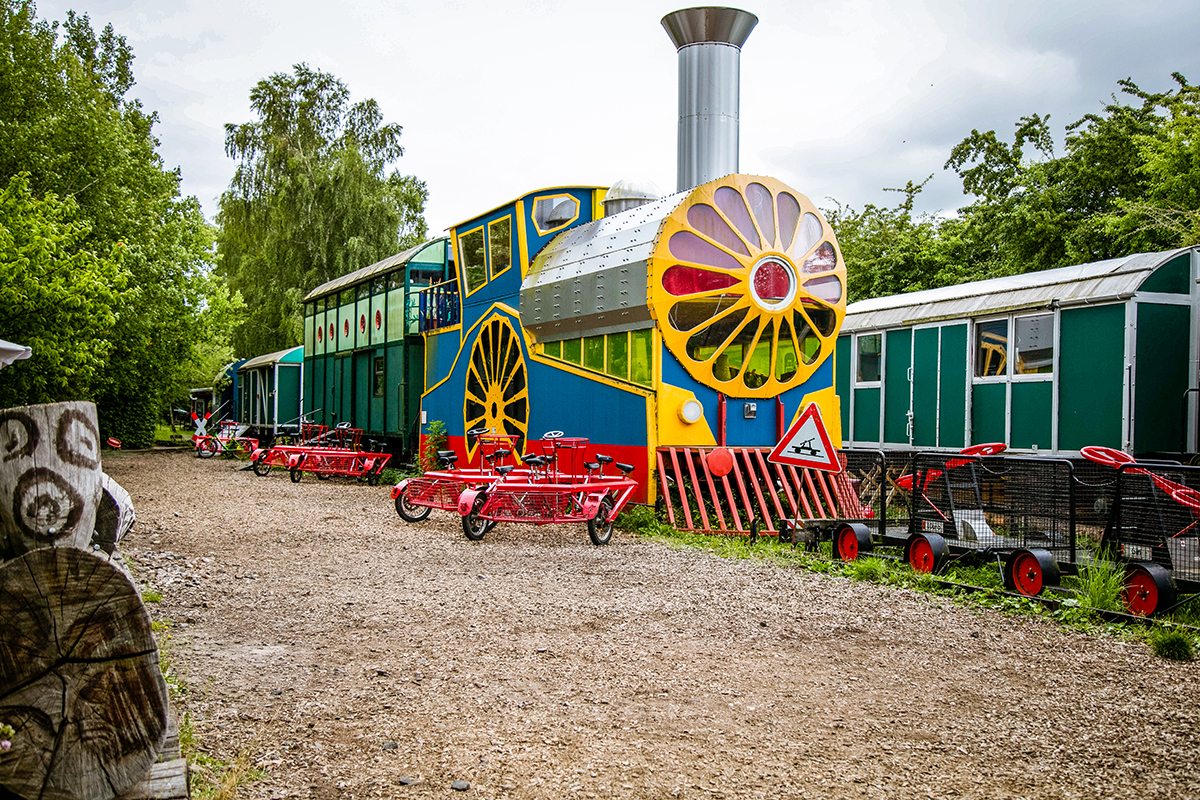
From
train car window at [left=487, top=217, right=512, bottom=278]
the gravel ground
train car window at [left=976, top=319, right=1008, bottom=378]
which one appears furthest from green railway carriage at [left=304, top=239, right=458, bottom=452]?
the gravel ground

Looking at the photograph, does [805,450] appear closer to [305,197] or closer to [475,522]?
[475,522]

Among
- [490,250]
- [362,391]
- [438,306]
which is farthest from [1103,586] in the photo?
[362,391]

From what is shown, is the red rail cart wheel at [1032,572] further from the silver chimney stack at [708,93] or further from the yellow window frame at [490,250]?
the yellow window frame at [490,250]

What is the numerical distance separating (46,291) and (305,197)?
1620 cm

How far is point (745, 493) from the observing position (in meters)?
10.7

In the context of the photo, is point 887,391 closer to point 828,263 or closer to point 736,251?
point 828,263

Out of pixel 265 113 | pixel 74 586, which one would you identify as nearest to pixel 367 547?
pixel 74 586

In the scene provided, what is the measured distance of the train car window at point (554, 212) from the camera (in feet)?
46.2

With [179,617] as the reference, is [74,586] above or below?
above

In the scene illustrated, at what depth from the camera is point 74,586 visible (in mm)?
2648

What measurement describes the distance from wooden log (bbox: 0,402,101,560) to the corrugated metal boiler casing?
26.5 ft

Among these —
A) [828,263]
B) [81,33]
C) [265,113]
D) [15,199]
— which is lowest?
[828,263]

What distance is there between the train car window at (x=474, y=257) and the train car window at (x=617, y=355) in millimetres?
3978

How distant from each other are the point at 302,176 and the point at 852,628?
27.5 metres
